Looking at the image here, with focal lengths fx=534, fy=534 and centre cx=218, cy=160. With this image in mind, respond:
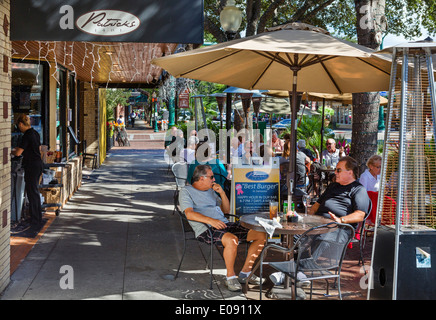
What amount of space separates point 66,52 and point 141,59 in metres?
2.11

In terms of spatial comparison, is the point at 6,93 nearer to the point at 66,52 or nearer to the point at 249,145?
the point at 66,52

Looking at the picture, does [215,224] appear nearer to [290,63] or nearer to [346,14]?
[290,63]

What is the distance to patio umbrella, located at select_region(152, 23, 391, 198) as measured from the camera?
201 inches

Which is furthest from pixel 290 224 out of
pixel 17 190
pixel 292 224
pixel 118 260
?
pixel 17 190

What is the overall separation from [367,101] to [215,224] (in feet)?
14.3

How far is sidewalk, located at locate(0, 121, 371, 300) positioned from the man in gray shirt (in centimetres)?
30

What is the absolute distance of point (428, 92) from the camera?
4461 mm

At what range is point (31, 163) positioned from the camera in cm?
818

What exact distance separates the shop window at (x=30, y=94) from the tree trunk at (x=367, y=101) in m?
6.35

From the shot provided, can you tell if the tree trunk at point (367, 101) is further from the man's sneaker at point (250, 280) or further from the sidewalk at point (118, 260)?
the man's sneaker at point (250, 280)

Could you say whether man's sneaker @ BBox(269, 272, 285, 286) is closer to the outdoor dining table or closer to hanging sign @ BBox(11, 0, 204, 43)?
the outdoor dining table

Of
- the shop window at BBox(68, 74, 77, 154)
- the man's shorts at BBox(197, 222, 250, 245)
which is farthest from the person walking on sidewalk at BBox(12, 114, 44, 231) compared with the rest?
the shop window at BBox(68, 74, 77, 154)

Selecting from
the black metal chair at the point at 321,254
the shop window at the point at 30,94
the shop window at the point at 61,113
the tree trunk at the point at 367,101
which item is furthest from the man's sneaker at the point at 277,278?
the shop window at the point at 61,113

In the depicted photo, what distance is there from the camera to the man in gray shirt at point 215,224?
564 centimetres
